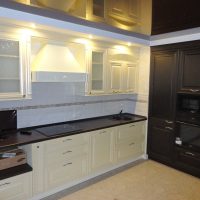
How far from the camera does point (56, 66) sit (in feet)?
9.03

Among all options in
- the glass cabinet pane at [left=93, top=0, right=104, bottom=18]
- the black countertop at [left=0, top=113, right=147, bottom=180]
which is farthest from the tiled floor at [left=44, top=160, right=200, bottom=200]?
the glass cabinet pane at [left=93, top=0, right=104, bottom=18]

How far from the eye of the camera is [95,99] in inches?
145

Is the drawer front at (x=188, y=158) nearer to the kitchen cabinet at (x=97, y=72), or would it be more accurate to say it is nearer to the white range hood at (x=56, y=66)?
the kitchen cabinet at (x=97, y=72)

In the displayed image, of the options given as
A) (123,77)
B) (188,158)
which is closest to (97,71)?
(123,77)

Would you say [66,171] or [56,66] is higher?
[56,66]

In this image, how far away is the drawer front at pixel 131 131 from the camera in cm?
347

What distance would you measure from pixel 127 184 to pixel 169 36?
95.0 inches

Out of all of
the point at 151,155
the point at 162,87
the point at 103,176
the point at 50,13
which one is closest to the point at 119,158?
the point at 103,176

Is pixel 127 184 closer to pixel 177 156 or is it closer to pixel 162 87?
pixel 177 156

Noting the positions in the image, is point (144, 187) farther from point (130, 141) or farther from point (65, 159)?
point (65, 159)

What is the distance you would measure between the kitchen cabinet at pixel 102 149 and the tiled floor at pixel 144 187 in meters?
0.22

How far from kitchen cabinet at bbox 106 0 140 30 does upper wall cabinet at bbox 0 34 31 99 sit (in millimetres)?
1173

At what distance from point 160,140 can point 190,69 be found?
135 centimetres

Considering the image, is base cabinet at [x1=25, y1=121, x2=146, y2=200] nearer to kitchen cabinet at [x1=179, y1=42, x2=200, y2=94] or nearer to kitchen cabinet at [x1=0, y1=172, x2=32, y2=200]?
kitchen cabinet at [x1=0, y1=172, x2=32, y2=200]
